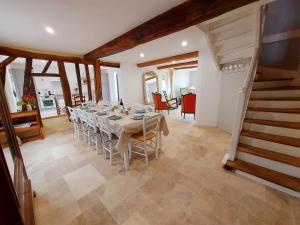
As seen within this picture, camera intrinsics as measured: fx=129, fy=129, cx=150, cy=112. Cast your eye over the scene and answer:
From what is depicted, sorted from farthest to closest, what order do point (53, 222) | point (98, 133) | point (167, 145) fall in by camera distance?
point (167, 145)
point (98, 133)
point (53, 222)

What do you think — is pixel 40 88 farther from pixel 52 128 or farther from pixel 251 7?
pixel 251 7

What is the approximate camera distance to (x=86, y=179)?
1.94 metres

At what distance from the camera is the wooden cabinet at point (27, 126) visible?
3.25 m

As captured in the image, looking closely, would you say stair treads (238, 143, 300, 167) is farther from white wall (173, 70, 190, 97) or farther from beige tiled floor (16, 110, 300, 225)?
white wall (173, 70, 190, 97)

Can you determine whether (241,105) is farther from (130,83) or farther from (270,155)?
(130,83)

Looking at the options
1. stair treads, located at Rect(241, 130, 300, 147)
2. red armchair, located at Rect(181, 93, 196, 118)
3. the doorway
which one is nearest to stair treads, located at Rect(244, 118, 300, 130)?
stair treads, located at Rect(241, 130, 300, 147)

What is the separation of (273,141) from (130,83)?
532 cm

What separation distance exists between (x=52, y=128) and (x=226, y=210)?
4959 mm

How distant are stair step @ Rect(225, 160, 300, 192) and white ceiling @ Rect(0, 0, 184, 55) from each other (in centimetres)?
250

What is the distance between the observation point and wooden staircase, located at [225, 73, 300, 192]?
1.73 meters

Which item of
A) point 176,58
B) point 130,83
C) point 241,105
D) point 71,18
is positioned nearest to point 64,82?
point 130,83

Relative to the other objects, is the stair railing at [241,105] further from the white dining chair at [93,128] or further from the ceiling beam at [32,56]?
the ceiling beam at [32,56]

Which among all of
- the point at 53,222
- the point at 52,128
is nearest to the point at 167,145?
the point at 53,222

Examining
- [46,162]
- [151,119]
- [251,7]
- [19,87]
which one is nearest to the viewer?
[251,7]
